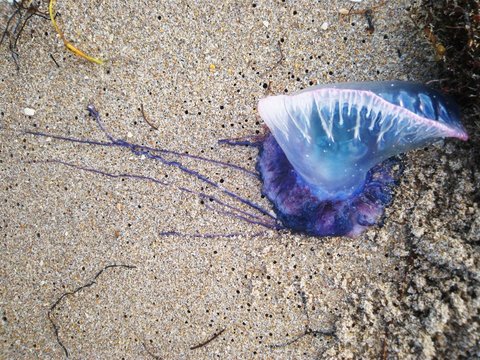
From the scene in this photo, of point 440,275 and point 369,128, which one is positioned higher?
point 369,128

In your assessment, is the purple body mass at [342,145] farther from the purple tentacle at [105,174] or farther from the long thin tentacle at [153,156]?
the purple tentacle at [105,174]

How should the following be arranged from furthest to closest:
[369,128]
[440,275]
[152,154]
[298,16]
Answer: [152,154] < [298,16] < [440,275] < [369,128]

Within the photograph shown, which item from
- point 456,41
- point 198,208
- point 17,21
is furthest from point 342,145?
point 17,21

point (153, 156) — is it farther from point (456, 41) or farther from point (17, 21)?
point (456, 41)

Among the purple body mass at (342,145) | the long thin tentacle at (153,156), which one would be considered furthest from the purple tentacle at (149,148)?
the purple body mass at (342,145)

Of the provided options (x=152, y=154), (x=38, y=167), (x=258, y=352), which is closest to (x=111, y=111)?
(x=152, y=154)

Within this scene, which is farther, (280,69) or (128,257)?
(128,257)

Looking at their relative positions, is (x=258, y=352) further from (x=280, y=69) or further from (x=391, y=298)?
(x=280, y=69)

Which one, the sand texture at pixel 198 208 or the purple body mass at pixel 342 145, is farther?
the sand texture at pixel 198 208

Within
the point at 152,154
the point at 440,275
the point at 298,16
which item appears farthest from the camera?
the point at 152,154
